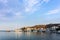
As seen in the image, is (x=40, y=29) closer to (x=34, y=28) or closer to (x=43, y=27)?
(x=43, y=27)

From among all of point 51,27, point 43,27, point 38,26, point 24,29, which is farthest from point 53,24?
point 24,29

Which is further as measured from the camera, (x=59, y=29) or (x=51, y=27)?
(x=51, y=27)

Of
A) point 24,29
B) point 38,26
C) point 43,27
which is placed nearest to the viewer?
point 43,27

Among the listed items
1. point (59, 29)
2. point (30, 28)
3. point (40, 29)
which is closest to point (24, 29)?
point (30, 28)

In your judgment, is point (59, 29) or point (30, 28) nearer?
point (59, 29)

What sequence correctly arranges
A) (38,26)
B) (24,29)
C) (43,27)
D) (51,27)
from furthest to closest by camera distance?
(24,29) → (38,26) → (43,27) → (51,27)

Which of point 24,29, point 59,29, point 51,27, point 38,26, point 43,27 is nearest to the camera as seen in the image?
point 59,29

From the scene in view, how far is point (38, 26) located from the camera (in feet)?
525

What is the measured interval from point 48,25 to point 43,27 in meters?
8.80

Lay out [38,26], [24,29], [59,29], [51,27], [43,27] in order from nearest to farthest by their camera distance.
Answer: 1. [59,29]
2. [51,27]
3. [43,27]
4. [38,26]
5. [24,29]

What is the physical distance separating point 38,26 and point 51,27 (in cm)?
2772

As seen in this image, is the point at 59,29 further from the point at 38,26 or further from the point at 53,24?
the point at 38,26

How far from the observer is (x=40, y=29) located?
150750mm

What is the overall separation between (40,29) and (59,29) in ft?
118
